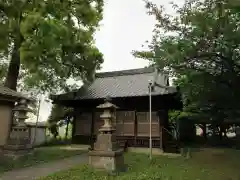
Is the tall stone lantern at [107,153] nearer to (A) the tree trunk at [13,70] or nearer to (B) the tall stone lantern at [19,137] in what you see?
(B) the tall stone lantern at [19,137]

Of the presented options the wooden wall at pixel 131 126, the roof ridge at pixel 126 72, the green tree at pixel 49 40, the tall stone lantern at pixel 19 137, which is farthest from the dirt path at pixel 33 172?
the roof ridge at pixel 126 72

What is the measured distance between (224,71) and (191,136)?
14593 millimetres

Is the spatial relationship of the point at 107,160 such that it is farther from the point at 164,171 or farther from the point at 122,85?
the point at 122,85

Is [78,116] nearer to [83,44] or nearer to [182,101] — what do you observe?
[83,44]

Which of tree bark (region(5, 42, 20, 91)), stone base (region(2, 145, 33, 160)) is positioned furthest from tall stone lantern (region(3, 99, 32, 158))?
tree bark (region(5, 42, 20, 91))

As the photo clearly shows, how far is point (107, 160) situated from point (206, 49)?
599 centimetres

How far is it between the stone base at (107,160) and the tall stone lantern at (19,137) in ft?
12.9

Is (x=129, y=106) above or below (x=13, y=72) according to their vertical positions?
below

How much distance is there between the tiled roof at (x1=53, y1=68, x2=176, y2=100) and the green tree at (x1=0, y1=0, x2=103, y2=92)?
1.24m

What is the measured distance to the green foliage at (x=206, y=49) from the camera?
8.17 metres

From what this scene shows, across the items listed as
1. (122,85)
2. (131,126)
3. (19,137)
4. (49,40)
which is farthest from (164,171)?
(122,85)

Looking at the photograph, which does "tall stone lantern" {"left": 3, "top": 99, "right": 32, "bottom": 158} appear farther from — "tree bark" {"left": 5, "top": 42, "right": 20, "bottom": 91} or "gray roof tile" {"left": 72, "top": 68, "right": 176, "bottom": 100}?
"gray roof tile" {"left": 72, "top": 68, "right": 176, "bottom": 100}

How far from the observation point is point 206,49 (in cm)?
884

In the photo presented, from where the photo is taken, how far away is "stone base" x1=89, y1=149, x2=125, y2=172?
8.45 meters
